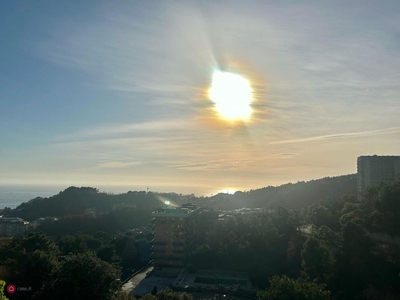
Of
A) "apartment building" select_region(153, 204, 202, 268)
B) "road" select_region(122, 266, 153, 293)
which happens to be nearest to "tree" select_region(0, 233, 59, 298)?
"road" select_region(122, 266, 153, 293)

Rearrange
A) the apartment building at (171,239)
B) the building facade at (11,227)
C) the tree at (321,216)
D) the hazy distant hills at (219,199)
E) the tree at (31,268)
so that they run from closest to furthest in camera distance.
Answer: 1. the tree at (31,268)
2. the tree at (321,216)
3. the apartment building at (171,239)
4. the building facade at (11,227)
5. the hazy distant hills at (219,199)

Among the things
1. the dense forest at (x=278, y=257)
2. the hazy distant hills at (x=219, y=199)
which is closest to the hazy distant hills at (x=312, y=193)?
the hazy distant hills at (x=219, y=199)

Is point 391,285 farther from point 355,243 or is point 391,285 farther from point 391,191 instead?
point 391,191

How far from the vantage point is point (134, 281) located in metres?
19.2

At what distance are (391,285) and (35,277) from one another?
43.2ft

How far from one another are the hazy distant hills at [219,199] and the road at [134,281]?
74.2ft

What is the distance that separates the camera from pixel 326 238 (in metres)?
15.7

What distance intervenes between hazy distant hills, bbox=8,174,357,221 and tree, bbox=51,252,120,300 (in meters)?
32.4

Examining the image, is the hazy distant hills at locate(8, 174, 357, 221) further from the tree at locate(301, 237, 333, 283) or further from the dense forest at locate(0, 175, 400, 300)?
the tree at locate(301, 237, 333, 283)

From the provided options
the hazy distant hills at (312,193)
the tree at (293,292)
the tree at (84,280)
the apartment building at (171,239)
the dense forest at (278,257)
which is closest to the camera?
the tree at (293,292)

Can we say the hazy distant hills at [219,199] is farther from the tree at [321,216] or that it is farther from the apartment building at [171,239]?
the apartment building at [171,239]

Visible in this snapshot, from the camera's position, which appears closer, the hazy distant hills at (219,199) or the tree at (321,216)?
the tree at (321,216)

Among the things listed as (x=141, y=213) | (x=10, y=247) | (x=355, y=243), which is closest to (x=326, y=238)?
(x=355, y=243)

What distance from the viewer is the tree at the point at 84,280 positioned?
31.9 ft
